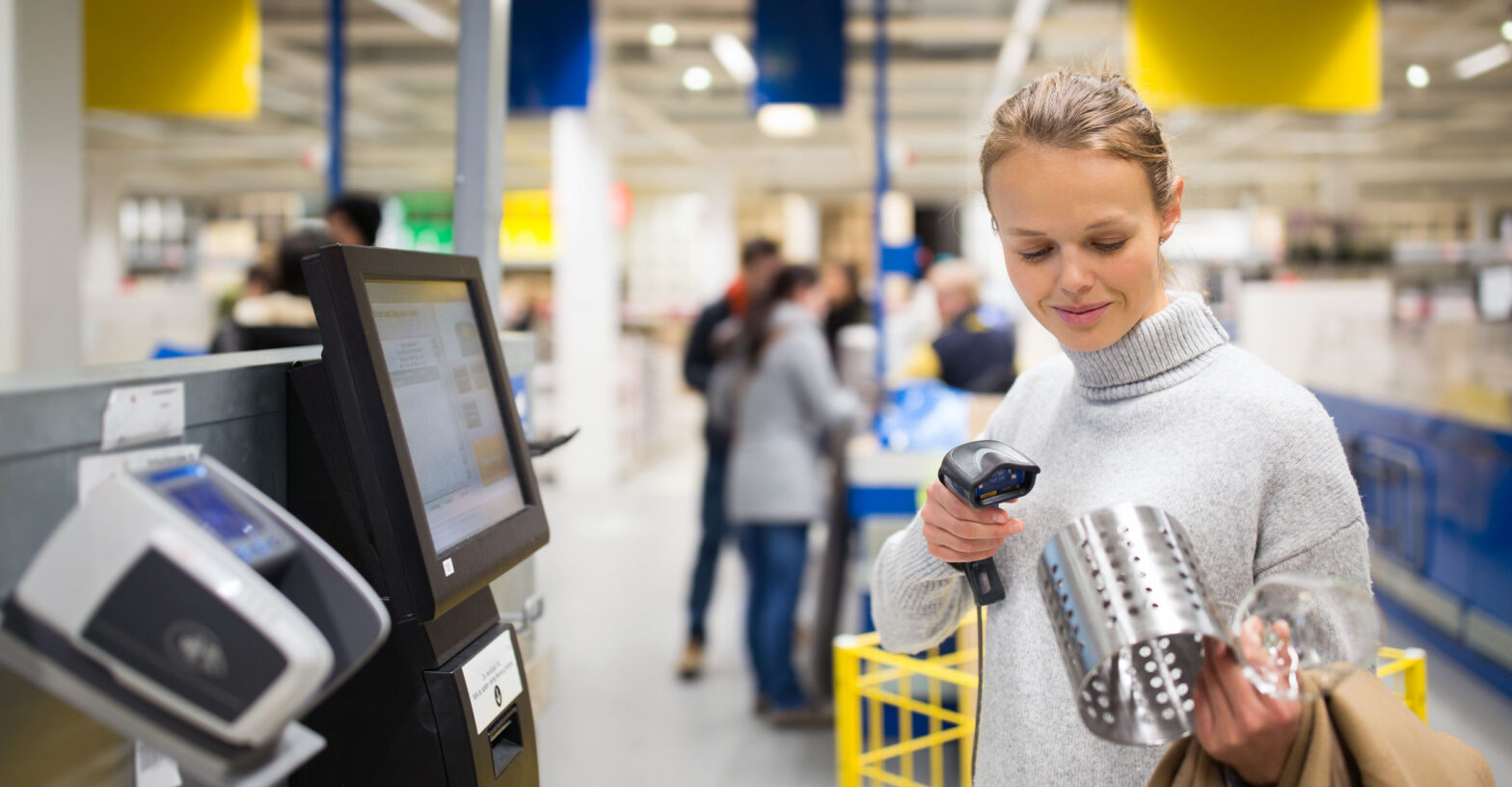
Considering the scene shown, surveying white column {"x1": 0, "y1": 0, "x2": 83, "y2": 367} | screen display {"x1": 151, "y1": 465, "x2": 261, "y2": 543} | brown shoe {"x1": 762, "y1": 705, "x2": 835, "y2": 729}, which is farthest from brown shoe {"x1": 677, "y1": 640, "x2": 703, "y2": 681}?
screen display {"x1": 151, "y1": 465, "x2": 261, "y2": 543}

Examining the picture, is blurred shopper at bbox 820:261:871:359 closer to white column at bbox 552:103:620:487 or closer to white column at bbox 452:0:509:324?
white column at bbox 552:103:620:487

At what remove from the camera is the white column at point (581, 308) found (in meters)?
8.75

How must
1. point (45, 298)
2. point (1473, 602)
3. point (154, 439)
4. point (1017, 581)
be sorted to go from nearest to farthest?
point (154, 439) < point (1017, 581) < point (45, 298) < point (1473, 602)

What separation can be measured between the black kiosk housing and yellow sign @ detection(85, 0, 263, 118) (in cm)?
447

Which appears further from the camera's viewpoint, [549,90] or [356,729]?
[549,90]

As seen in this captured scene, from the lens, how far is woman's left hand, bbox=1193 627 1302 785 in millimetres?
810

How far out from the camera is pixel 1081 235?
1027 mm

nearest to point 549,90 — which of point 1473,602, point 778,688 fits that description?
point 778,688

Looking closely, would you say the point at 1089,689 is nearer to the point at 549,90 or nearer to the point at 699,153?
the point at 549,90

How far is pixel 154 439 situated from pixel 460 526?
0.97ft

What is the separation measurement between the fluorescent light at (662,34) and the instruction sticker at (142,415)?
8905 mm

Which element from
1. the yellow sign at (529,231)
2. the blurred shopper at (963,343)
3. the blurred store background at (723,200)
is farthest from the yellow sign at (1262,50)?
the yellow sign at (529,231)

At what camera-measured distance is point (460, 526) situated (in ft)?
3.54

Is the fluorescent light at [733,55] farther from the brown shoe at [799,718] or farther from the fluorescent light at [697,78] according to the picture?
the brown shoe at [799,718]
